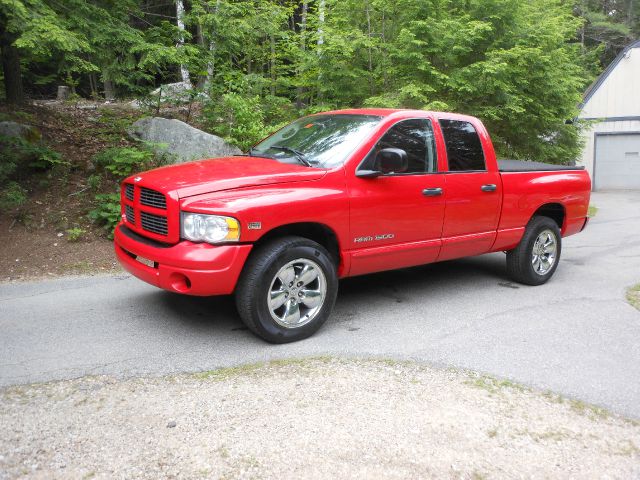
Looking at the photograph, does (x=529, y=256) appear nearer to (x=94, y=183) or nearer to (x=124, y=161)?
(x=124, y=161)

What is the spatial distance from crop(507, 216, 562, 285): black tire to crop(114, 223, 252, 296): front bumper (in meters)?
3.66

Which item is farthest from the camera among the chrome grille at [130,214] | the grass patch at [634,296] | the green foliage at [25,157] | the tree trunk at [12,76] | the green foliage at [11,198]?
the tree trunk at [12,76]

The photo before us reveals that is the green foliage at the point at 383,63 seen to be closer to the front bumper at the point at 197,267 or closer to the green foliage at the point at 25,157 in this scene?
the green foliage at the point at 25,157

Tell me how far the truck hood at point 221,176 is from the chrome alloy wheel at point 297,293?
71 centimetres

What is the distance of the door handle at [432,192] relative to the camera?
17.6 feet

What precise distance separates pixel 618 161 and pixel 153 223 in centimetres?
2388

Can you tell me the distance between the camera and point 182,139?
382 inches

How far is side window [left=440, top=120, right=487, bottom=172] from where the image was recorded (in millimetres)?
5738

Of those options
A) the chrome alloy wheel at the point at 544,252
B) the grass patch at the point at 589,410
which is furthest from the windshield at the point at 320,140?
the chrome alloy wheel at the point at 544,252

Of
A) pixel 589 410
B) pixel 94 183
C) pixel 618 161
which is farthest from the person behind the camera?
pixel 618 161

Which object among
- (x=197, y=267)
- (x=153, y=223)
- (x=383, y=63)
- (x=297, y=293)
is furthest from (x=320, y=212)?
(x=383, y=63)

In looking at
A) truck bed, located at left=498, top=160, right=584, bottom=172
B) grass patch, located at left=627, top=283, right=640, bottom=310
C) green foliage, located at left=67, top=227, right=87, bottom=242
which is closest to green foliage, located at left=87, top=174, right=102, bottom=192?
green foliage, located at left=67, top=227, right=87, bottom=242

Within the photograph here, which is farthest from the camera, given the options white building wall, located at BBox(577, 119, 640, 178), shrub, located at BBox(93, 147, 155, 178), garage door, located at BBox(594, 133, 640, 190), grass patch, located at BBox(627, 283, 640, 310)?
garage door, located at BBox(594, 133, 640, 190)

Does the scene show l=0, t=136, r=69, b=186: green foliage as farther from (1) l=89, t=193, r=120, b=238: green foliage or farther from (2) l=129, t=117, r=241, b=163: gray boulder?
(2) l=129, t=117, r=241, b=163: gray boulder
